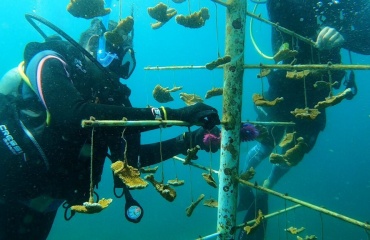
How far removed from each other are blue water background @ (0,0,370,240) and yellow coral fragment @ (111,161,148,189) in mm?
2734

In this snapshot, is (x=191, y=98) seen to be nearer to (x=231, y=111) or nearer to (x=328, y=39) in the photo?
(x=231, y=111)

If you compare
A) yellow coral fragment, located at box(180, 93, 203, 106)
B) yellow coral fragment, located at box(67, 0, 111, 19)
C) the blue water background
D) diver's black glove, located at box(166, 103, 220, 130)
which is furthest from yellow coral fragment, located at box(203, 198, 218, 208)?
yellow coral fragment, located at box(67, 0, 111, 19)

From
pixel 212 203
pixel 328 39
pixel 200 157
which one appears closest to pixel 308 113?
pixel 328 39

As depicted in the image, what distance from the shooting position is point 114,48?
3.62 meters

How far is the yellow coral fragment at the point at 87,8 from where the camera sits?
353 centimetres

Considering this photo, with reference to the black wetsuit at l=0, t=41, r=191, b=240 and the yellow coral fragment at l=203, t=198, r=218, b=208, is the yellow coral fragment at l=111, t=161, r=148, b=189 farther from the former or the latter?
the yellow coral fragment at l=203, t=198, r=218, b=208

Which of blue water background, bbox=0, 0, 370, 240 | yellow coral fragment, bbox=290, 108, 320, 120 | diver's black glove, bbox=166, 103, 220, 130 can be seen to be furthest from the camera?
blue water background, bbox=0, 0, 370, 240

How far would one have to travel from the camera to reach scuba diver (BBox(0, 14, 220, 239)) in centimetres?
278

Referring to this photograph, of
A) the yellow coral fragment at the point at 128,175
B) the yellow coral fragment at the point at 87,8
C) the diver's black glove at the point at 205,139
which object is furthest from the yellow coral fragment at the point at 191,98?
the yellow coral fragment at the point at 128,175

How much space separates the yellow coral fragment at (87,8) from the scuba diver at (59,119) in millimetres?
263

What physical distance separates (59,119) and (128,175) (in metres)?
0.90

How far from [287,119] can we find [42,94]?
16.3 feet

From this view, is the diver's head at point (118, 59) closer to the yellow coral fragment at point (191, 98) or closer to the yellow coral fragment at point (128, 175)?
the yellow coral fragment at point (191, 98)

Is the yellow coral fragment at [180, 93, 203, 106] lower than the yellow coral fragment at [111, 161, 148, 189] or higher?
higher
